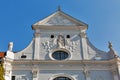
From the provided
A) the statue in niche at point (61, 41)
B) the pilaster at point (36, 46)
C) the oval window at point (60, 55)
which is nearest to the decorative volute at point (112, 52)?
the oval window at point (60, 55)

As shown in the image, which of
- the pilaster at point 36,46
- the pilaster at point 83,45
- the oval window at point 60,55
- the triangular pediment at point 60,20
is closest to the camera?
the pilaster at point 36,46

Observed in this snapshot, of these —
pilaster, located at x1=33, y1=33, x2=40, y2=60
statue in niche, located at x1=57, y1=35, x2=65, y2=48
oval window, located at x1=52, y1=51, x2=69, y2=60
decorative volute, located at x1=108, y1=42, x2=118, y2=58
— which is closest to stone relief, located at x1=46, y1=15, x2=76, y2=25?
statue in niche, located at x1=57, y1=35, x2=65, y2=48

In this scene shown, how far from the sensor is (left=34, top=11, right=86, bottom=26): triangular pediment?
94.4 ft

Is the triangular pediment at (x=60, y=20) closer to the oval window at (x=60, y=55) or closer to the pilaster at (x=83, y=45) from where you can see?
the pilaster at (x=83, y=45)

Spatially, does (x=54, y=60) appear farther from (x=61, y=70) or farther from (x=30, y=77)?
(x=30, y=77)

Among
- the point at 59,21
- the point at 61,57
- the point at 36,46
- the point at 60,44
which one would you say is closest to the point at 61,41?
the point at 60,44

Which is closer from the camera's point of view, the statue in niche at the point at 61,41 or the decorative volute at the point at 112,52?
the decorative volute at the point at 112,52

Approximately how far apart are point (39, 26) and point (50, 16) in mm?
2233

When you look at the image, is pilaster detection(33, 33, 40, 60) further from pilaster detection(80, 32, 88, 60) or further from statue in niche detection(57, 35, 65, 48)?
pilaster detection(80, 32, 88, 60)

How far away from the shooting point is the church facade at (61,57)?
2433 cm

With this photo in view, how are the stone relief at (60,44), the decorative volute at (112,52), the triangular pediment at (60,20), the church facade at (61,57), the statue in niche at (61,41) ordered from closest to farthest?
the church facade at (61,57)
the decorative volute at (112,52)
the stone relief at (60,44)
the statue in niche at (61,41)
the triangular pediment at (60,20)

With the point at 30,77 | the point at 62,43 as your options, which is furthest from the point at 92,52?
the point at 30,77

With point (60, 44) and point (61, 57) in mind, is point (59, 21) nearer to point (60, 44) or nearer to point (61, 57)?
point (60, 44)

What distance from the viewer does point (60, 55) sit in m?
26.0
